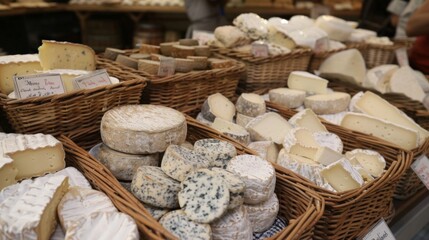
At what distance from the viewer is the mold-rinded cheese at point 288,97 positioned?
1792 mm

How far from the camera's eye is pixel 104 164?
3.77 feet

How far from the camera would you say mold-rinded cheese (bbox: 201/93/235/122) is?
5.08 feet

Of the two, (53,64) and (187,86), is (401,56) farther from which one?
(53,64)

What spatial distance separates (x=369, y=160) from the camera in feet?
4.63

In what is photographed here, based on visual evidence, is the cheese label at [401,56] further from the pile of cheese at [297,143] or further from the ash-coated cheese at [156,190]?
the ash-coated cheese at [156,190]

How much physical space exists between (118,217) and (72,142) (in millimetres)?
449

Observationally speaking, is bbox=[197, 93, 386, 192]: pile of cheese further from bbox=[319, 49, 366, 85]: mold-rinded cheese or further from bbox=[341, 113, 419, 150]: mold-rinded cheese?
bbox=[319, 49, 366, 85]: mold-rinded cheese

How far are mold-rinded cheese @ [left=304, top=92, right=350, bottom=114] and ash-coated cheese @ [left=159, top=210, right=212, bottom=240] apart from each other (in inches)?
42.1

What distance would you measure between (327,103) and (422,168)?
48 centimetres

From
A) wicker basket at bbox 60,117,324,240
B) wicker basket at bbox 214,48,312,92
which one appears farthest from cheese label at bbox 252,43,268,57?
wicker basket at bbox 60,117,324,240

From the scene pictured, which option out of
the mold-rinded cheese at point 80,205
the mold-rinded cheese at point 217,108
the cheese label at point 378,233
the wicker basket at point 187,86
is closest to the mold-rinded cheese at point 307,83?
the wicker basket at point 187,86

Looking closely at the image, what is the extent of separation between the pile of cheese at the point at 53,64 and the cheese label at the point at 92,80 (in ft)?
0.07

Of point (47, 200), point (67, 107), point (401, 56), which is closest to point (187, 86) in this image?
point (67, 107)

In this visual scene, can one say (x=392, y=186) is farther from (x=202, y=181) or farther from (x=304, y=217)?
(x=202, y=181)
